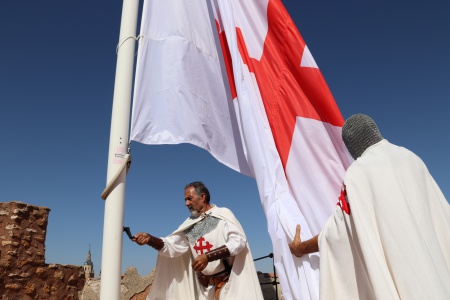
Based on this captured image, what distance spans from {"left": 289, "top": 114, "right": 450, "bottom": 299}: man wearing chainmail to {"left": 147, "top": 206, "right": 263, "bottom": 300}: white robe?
139 centimetres

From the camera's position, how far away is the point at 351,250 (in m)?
1.91

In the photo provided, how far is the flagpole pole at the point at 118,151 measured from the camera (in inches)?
89.2

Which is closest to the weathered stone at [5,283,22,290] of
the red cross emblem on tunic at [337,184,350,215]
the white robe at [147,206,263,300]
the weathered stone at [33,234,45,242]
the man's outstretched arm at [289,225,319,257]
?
the weathered stone at [33,234,45,242]

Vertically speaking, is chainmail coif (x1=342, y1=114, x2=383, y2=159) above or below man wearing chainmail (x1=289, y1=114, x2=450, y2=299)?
above

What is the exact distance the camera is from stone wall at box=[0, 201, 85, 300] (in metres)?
4.89

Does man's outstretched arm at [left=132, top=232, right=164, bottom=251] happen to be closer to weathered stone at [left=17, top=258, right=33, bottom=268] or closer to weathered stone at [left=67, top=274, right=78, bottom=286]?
weathered stone at [left=17, top=258, right=33, bottom=268]

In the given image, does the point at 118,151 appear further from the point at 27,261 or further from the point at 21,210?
the point at 27,261

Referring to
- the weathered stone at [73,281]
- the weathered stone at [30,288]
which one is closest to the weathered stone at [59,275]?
the weathered stone at [73,281]

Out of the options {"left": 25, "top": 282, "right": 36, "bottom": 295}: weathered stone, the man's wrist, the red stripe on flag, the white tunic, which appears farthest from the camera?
{"left": 25, "top": 282, "right": 36, "bottom": 295}: weathered stone

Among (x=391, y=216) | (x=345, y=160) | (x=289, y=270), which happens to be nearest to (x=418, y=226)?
(x=391, y=216)

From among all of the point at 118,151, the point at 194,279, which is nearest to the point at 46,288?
the point at 194,279

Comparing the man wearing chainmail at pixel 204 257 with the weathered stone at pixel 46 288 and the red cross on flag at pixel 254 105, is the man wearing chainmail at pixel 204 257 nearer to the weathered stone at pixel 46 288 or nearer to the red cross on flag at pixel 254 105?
the red cross on flag at pixel 254 105

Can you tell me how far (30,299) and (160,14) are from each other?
3832mm

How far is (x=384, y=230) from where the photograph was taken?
5.77 feet
